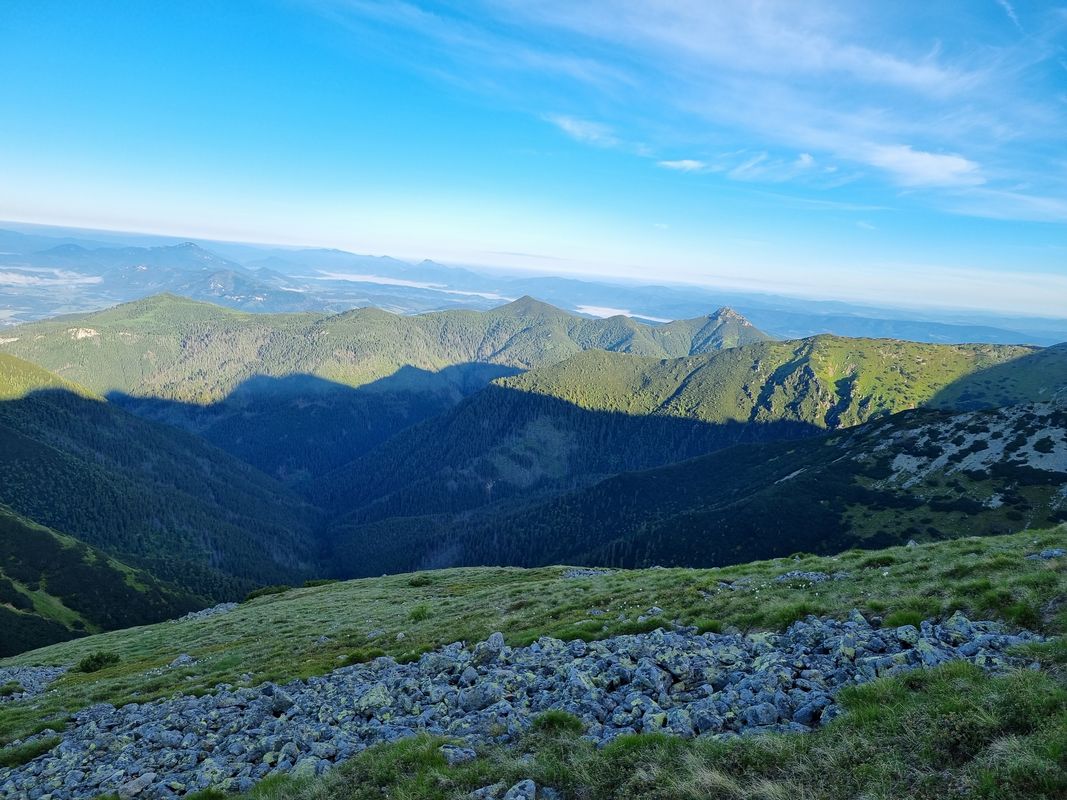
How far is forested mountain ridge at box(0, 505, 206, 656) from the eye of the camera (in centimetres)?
14288

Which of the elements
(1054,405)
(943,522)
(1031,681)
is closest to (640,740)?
(1031,681)

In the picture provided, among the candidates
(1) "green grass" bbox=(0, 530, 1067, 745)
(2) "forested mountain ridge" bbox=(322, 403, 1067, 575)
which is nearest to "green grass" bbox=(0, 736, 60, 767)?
(1) "green grass" bbox=(0, 530, 1067, 745)

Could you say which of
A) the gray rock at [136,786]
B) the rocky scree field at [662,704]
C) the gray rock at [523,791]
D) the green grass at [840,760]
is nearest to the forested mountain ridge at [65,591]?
the rocky scree field at [662,704]

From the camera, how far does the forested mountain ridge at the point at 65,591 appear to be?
142875mm

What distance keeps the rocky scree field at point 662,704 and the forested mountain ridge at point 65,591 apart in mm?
158693

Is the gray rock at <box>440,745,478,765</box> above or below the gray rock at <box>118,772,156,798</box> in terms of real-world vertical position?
above

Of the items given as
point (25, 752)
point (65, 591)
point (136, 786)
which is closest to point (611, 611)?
point (136, 786)

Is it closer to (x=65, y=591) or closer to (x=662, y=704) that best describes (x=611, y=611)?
(x=662, y=704)

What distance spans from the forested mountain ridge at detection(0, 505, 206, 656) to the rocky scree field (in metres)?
159

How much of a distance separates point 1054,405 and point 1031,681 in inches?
9012

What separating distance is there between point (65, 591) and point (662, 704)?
21800 centimetres

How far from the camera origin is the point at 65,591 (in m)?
161

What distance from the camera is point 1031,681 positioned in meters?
11.1

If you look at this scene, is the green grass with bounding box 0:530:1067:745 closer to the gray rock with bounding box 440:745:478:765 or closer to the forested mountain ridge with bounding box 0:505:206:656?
the gray rock with bounding box 440:745:478:765
